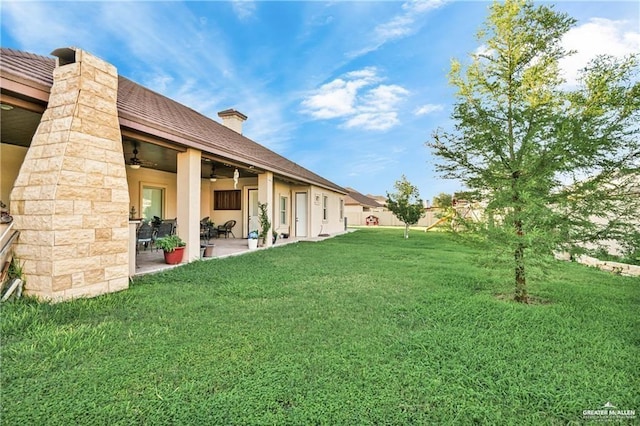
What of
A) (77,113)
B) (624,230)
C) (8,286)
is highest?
(77,113)

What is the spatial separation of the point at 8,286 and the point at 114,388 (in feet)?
10.8

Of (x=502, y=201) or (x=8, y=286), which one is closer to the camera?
(x=8, y=286)

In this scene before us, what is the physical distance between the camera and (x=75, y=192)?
4336 mm

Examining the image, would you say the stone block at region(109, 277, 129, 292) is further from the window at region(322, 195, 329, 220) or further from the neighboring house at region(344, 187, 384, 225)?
the neighboring house at region(344, 187, 384, 225)

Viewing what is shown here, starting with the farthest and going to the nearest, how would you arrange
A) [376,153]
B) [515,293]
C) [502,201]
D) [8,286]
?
[376,153]
[515,293]
[502,201]
[8,286]

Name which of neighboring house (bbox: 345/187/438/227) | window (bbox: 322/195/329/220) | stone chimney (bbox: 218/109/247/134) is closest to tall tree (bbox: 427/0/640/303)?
stone chimney (bbox: 218/109/247/134)

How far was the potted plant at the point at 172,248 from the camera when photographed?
22.3 ft

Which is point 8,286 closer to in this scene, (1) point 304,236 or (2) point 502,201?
(2) point 502,201

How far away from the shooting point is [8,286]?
4109 millimetres

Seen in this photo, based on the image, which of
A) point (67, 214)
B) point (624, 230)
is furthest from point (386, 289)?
point (67, 214)

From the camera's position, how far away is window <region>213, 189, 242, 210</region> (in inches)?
547

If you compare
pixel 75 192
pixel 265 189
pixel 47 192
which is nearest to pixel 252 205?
pixel 265 189

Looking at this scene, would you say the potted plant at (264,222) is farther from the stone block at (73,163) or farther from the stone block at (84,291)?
the stone block at (73,163)

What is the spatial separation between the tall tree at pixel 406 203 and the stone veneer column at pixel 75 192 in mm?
14138
